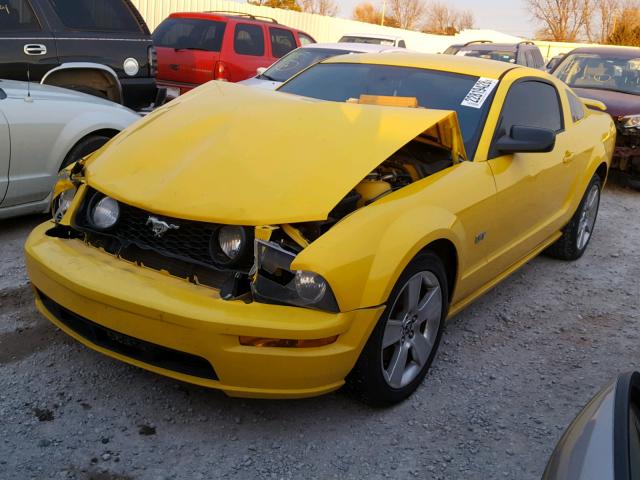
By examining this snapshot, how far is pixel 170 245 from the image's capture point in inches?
118

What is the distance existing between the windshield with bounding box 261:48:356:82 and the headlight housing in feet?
20.5

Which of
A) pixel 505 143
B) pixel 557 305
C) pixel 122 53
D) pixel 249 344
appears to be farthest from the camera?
pixel 122 53

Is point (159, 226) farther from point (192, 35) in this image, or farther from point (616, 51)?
point (616, 51)

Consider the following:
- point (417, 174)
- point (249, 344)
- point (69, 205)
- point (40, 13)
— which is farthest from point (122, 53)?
point (249, 344)

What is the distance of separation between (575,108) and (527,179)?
4.93ft

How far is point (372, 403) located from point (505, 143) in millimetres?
1683

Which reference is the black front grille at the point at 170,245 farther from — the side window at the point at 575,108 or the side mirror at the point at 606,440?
the side window at the point at 575,108

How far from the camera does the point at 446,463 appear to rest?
9.22ft

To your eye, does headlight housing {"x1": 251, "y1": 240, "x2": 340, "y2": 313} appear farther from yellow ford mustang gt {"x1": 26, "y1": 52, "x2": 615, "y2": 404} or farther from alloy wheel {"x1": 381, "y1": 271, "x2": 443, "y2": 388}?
alloy wheel {"x1": 381, "y1": 271, "x2": 443, "y2": 388}

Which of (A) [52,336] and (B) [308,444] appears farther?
(A) [52,336]

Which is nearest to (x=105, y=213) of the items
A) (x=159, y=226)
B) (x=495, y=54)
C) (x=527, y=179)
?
(x=159, y=226)

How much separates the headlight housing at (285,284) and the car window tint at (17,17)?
15.7 ft

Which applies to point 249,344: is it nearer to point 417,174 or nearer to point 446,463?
point 446,463

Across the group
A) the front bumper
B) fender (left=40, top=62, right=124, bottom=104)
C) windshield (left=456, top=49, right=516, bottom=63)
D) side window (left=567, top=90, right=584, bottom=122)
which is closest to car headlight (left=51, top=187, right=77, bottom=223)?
the front bumper
